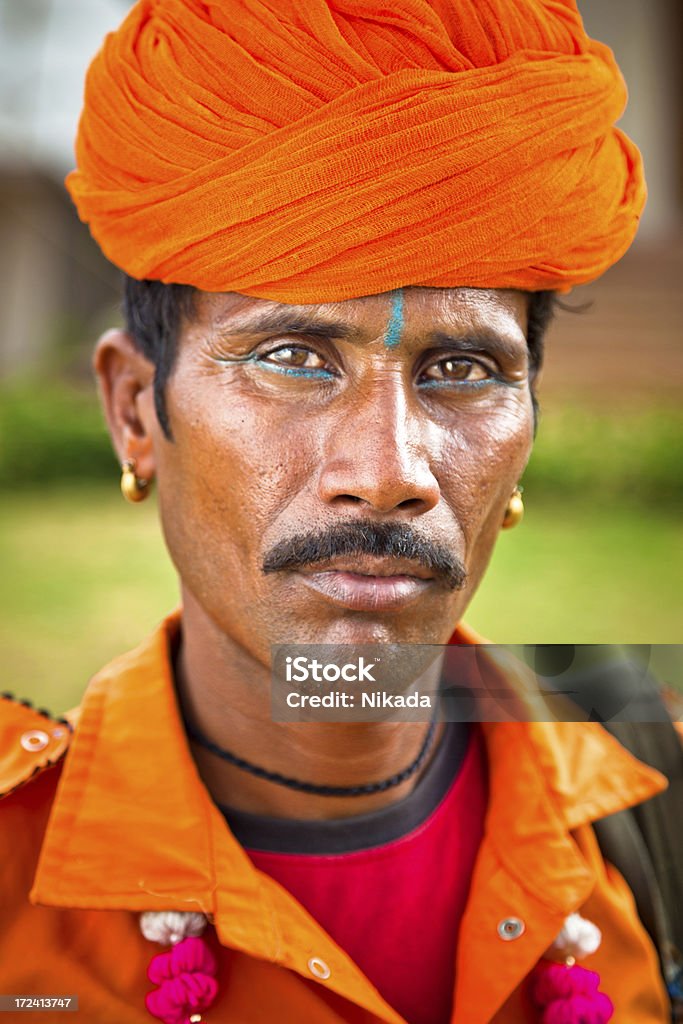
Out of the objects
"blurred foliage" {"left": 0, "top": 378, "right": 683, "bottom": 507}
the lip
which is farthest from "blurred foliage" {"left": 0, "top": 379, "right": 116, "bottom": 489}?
the lip

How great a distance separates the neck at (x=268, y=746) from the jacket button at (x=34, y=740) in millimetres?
257

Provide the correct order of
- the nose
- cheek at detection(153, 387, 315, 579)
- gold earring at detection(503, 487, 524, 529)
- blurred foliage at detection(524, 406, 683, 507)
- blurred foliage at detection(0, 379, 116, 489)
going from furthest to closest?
1. blurred foliage at detection(0, 379, 116, 489)
2. blurred foliage at detection(524, 406, 683, 507)
3. gold earring at detection(503, 487, 524, 529)
4. cheek at detection(153, 387, 315, 579)
5. the nose

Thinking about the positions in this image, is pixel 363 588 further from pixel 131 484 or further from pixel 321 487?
pixel 131 484

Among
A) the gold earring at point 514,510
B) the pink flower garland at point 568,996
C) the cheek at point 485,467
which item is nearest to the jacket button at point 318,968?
the pink flower garland at point 568,996

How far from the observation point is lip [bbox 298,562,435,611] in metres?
1.36

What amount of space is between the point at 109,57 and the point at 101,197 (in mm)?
223

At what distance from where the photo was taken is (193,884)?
1.41 meters

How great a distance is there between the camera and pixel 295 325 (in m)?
1.40

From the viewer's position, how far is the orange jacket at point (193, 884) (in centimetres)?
138

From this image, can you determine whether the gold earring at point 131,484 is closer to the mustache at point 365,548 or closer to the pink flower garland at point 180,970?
the mustache at point 365,548

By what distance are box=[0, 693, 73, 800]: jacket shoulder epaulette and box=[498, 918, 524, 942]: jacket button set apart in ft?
2.43

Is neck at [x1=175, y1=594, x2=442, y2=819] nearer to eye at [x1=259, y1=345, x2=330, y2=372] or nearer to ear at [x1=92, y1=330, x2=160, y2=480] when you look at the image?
ear at [x1=92, y1=330, x2=160, y2=480]

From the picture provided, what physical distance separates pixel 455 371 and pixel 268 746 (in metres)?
0.68

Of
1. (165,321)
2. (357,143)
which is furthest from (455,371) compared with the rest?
(165,321)
